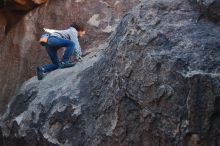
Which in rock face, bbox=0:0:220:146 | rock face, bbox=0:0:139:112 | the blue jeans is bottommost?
rock face, bbox=0:0:139:112

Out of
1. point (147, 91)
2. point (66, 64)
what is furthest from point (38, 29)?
point (147, 91)

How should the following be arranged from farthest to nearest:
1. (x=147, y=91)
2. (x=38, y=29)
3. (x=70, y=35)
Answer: (x=38, y=29) < (x=70, y=35) < (x=147, y=91)

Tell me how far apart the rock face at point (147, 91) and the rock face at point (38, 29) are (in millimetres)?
2842

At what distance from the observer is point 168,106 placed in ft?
13.8

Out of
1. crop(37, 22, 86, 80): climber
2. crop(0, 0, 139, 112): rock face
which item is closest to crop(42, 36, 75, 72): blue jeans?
crop(37, 22, 86, 80): climber

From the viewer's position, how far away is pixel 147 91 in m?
4.47

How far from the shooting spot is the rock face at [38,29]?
9.01 metres

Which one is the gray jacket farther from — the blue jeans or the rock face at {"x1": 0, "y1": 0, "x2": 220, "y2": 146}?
the rock face at {"x1": 0, "y1": 0, "x2": 220, "y2": 146}

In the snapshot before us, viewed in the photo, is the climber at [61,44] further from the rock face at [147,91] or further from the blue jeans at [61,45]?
the rock face at [147,91]

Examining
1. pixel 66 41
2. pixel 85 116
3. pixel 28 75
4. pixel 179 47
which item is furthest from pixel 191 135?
pixel 28 75

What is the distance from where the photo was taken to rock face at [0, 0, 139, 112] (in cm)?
901

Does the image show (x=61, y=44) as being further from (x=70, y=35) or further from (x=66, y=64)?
(x=66, y=64)

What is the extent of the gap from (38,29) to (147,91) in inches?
221

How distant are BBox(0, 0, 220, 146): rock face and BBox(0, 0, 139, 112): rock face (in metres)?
2.84
